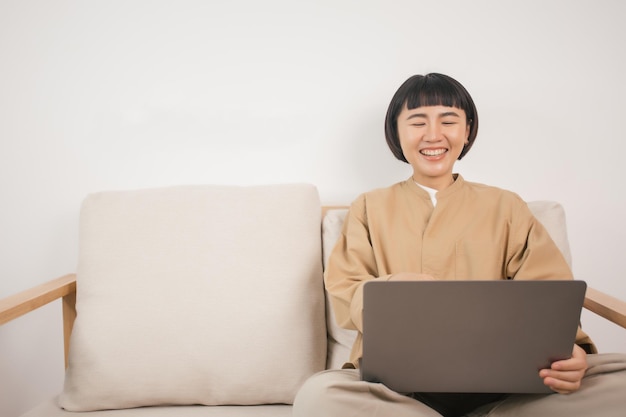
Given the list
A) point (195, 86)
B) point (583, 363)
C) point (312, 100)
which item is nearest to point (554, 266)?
point (583, 363)

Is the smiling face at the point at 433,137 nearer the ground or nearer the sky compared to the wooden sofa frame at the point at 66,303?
nearer the sky

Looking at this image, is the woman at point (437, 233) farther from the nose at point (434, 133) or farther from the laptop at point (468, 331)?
the laptop at point (468, 331)

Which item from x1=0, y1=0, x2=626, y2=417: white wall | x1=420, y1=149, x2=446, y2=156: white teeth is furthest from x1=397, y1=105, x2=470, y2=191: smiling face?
x1=0, y1=0, x2=626, y2=417: white wall

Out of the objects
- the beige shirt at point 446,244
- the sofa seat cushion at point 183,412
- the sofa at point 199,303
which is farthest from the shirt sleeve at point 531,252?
the sofa seat cushion at point 183,412

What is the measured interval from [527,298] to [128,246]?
95cm

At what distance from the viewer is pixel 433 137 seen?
3.98ft

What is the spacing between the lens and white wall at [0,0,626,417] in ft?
4.96

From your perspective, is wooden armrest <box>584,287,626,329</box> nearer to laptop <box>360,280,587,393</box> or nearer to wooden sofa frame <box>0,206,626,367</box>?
wooden sofa frame <box>0,206,626,367</box>

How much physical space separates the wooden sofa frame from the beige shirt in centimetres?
12

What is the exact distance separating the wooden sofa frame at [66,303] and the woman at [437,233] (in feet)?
0.39

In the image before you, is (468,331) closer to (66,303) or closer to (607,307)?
(607,307)

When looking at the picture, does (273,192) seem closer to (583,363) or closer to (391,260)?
(391,260)

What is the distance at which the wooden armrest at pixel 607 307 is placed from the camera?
1.07 m

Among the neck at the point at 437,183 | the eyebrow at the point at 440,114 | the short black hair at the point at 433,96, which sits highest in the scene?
the short black hair at the point at 433,96
